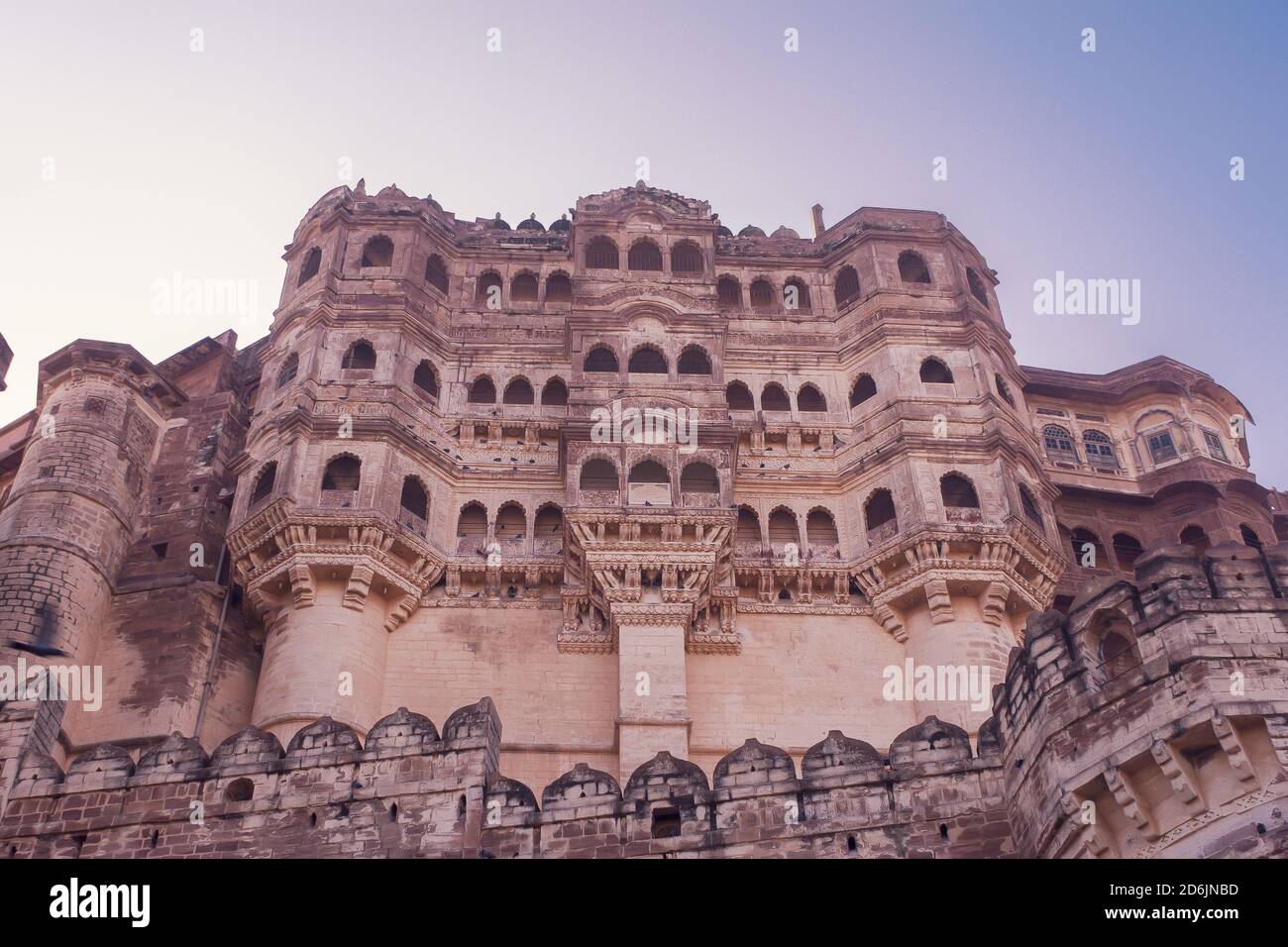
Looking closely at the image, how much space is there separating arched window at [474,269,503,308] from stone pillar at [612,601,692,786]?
10.9 meters

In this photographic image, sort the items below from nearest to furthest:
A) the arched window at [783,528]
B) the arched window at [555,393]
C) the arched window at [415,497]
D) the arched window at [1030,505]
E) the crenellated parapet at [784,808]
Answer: the crenellated parapet at [784,808] → the arched window at [415,497] → the arched window at [1030,505] → the arched window at [783,528] → the arched window at [555,393]

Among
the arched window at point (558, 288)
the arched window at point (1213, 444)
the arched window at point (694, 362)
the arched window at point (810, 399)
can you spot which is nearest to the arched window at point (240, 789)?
the arched window at point (694, 362)

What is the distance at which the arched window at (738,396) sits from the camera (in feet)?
116

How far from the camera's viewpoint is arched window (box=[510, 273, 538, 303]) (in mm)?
37719

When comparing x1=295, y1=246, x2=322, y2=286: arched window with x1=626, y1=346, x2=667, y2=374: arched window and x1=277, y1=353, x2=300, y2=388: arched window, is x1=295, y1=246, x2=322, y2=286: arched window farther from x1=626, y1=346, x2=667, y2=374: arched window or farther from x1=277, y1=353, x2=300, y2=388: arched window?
x1=626, y1=346, x2=667, y2=374: arched window

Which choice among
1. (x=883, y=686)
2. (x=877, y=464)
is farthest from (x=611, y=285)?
(x=883, y=686)

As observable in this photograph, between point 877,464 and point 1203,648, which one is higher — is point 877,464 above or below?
above

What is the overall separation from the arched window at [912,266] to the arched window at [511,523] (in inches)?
456

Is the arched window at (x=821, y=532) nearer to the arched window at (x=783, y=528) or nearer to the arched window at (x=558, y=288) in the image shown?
the arched window at (x=783, y=528)

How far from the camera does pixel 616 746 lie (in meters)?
27.5

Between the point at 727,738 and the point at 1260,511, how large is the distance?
16630 millimetres

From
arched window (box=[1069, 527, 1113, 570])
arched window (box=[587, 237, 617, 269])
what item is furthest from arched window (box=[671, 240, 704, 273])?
arched window (box=[1069, 527, 1113, 570])
